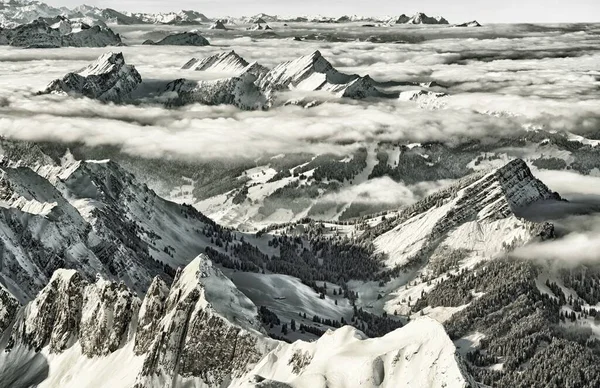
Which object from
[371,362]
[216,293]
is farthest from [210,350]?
[371,362]

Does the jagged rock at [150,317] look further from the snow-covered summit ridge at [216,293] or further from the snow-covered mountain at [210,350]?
the snow-covered summit ridge at [216,293]

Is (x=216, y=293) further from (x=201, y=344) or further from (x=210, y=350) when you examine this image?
(x=210, y=350)

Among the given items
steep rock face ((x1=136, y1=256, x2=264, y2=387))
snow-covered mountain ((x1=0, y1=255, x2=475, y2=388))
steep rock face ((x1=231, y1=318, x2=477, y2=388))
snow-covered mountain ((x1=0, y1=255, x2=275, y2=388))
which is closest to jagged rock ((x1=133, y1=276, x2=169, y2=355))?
snow-covered mountain ((x1=0, y1=255, x2=275, y2=388))

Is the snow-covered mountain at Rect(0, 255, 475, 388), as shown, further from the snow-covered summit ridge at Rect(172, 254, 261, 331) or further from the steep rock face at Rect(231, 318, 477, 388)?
the snow-covered summit ridge at Rect(172, 254, 261, 331)

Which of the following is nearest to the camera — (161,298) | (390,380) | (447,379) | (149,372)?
(447,379)

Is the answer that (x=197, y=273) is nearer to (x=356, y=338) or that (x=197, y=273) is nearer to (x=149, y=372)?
(x=149, y=372)

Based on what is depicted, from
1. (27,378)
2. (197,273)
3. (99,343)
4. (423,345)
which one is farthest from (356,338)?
(27,378)
